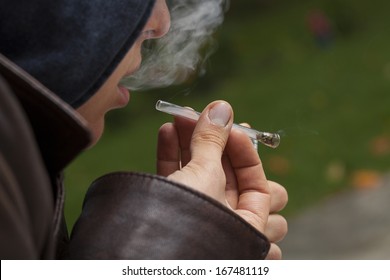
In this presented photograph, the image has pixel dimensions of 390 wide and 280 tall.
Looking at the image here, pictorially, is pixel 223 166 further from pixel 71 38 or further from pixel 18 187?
pixel 18 187

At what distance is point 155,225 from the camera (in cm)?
124

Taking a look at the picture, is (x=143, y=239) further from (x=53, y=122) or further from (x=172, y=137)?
(x=172, y=137)

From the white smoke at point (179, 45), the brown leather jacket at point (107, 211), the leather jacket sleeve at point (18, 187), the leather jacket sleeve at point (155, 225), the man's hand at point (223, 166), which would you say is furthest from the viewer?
the white smoke at point (179, 45)

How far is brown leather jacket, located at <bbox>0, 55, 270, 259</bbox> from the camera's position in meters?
1.11

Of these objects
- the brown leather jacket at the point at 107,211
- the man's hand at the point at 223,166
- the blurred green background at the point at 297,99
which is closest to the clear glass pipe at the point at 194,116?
the man's hand at the point at 223,166

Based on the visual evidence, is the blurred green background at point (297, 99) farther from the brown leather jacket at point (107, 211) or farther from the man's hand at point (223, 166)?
the brown leather jacket at point (107, 211)

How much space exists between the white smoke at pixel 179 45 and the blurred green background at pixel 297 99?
2.12m

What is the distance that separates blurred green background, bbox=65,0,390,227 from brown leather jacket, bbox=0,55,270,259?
2821 millimetres

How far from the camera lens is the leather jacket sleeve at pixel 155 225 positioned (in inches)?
48.4

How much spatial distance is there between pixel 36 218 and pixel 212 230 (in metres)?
0.31

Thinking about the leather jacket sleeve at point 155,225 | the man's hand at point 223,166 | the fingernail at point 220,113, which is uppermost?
the fingernail at point 220,113

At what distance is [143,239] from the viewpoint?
123 cm
